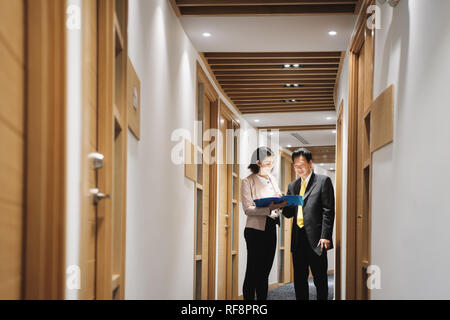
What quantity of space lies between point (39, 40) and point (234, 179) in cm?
593

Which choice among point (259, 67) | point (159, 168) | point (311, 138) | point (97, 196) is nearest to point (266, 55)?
point (259, 67)

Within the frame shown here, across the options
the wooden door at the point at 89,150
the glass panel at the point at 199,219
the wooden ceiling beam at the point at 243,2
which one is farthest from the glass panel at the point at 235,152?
the wooden door at the point at 89,150

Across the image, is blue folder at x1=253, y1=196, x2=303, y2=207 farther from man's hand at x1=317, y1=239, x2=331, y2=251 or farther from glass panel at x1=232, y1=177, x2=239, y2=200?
glass panel at x1=232, y1=177, x2=239, y2=200

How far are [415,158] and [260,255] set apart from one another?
271cm

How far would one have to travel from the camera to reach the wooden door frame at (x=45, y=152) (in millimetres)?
1177

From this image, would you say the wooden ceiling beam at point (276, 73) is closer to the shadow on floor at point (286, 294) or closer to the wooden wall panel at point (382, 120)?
the wooden wall panel at point (382, 120)

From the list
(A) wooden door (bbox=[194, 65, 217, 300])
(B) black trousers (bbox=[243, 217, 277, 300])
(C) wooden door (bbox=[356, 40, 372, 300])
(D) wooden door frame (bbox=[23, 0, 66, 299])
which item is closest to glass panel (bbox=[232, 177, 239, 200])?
(A) wooden door (bbox=[194, 65, 217, 300])

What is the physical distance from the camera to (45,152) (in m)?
1.21

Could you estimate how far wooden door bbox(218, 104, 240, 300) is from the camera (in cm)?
604

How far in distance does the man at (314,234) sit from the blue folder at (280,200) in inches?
9.7

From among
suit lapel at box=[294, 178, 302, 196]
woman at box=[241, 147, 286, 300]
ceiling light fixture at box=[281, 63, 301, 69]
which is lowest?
woman at box=[241, 147, 286, 300]

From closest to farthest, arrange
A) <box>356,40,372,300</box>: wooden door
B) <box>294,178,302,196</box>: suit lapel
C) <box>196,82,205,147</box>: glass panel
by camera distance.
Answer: <box>356,40,372,300</box>: wooden door
<box>294,178,302,196</box>: suit lapel
<box>196,82,205,147</box>: glass panel

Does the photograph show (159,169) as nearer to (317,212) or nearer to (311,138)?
(317,212)
